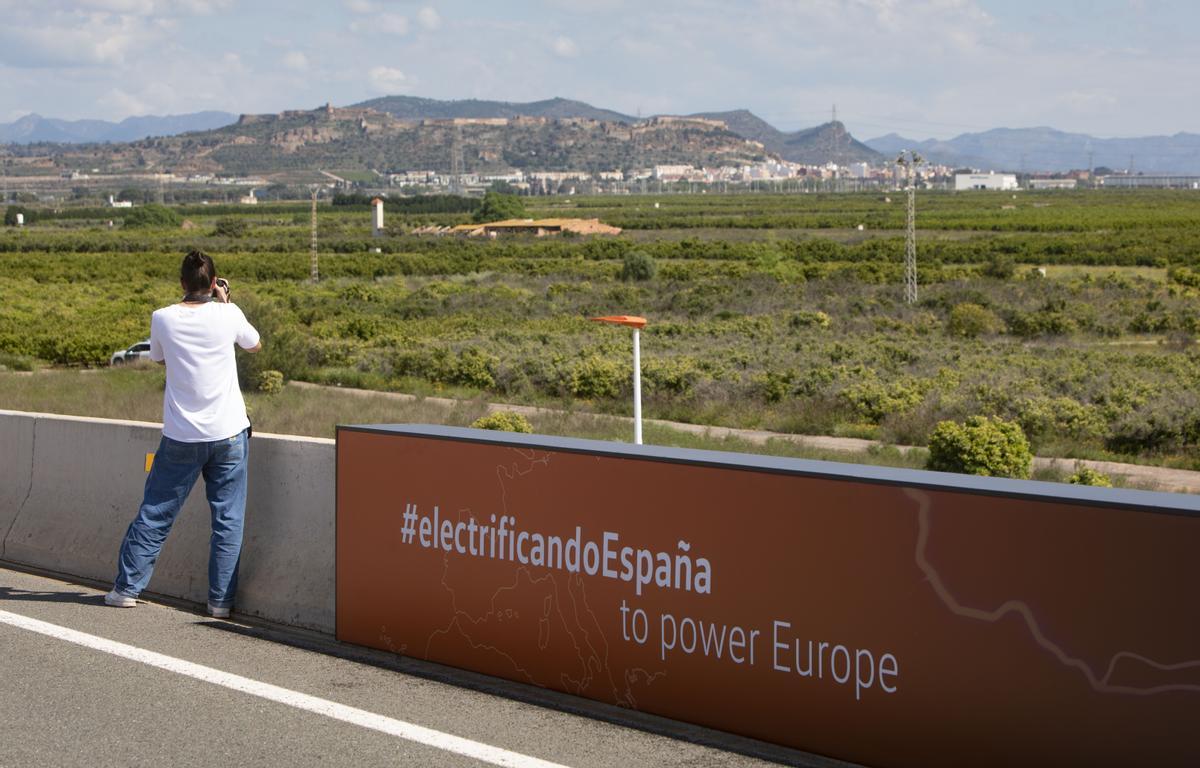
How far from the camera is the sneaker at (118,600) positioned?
8.36m

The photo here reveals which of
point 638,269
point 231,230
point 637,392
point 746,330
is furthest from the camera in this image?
point 231,230

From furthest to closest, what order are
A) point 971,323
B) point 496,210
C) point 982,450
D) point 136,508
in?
point 496,210 < point 971,323 < point 982,450 < point 136,508

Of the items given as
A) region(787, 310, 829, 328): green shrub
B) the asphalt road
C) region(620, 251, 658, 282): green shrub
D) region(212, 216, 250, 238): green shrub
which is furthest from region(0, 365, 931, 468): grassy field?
region(212, 216, 250, 238): green shrub

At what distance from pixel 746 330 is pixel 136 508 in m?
31.5

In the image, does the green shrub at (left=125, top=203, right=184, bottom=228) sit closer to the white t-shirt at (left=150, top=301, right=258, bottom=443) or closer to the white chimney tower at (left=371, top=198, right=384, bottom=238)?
the white chimney tower at (left=371, top=198, right=384, bottom=238)

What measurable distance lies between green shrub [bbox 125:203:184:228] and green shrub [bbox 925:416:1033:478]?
14089 centimetres

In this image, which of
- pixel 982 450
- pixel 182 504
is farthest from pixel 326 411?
pixel 182 504

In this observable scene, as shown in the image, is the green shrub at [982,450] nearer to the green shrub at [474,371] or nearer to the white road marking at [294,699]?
the white road marking at [294,699]

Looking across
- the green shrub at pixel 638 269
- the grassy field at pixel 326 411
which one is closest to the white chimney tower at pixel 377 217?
the green shrub at pixel 638 269

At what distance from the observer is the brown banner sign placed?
16.0ft

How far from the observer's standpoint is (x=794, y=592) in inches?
228

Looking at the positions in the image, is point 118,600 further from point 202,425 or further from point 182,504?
point 202,425

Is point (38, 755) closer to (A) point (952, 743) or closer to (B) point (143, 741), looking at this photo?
(B) point (143, 741)

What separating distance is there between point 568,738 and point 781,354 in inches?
1056
